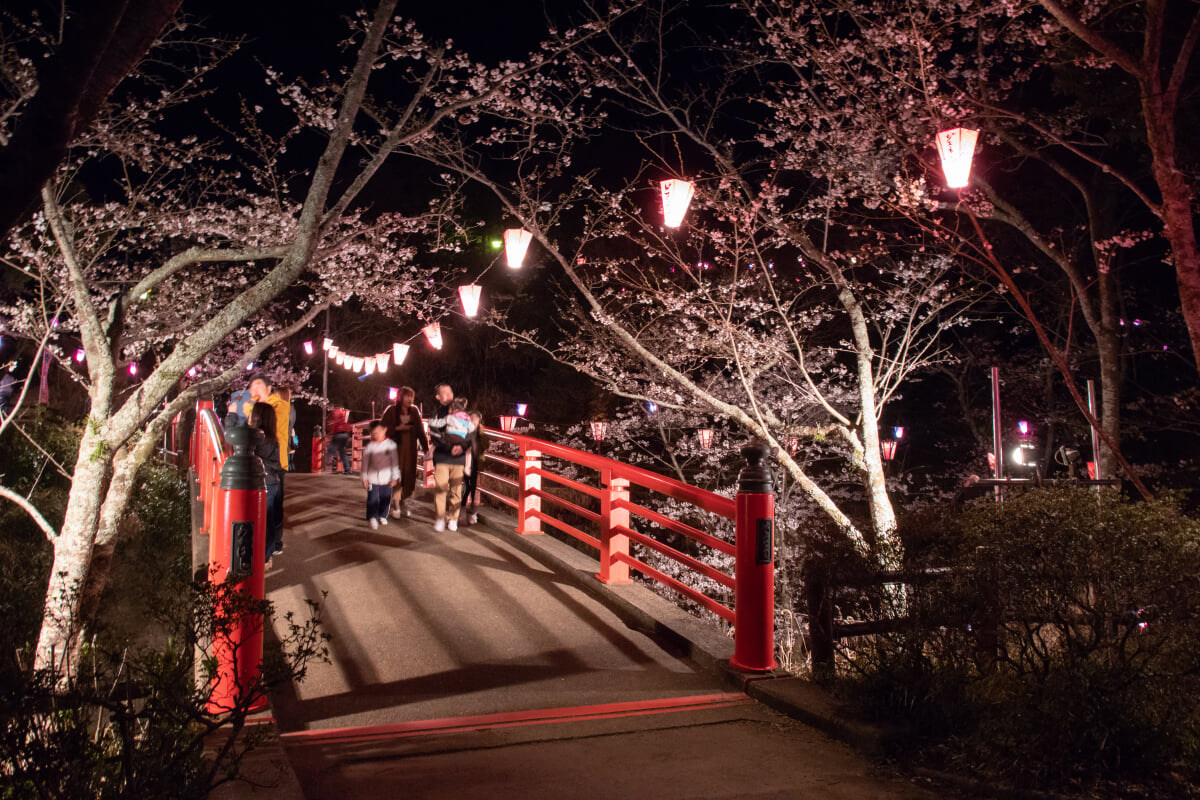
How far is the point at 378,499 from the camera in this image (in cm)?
962

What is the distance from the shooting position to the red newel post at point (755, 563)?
501 cm

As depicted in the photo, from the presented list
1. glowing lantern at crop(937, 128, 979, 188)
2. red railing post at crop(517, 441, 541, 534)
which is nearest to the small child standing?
red railing post at crop(517, 441, 541, 534)

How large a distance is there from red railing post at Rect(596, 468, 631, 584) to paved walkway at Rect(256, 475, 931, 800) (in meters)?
0.36

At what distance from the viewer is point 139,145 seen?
1054 centimetres

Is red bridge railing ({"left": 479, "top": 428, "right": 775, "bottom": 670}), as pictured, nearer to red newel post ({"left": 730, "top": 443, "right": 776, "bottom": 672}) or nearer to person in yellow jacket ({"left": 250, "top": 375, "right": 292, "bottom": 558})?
red newel post ({"left": 730, "top": 443, "right": 776, "bottom": 672})

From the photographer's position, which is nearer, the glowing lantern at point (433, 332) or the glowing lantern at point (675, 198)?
the glowing lantern at point (675, 198)

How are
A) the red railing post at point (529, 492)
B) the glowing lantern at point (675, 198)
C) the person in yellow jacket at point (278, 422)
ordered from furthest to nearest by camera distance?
1. the glowing lantern at point (675, 198)
2. the red railing post at point (529, 492)
3. the person in yellow jacket at point (278, 422)

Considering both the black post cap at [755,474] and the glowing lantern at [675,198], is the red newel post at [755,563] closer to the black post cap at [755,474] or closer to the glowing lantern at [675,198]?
the black post cap at [755,474]

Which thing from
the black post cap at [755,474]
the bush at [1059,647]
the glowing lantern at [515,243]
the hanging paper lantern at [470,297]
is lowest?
the bush at [1059,647]

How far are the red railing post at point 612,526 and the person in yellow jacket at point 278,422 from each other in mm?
3087

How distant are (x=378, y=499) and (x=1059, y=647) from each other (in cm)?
748

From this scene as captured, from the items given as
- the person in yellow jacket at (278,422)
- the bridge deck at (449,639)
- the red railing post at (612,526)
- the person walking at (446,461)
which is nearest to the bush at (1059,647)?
the bridge deck at (449,639)

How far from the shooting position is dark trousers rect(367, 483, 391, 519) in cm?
957

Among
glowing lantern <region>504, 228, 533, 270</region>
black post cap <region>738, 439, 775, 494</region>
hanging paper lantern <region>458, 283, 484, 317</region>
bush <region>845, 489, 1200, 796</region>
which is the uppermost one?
glowing lantern <region>504, 228, 533, 270</region>
